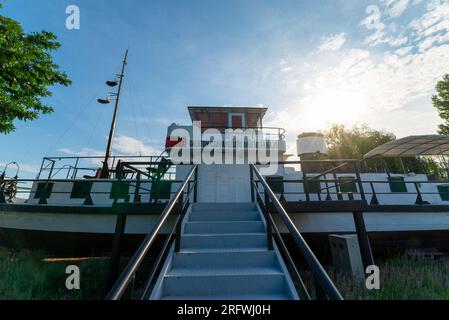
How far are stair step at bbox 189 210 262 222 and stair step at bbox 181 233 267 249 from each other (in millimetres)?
776

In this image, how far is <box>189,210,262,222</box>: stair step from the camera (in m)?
4.23

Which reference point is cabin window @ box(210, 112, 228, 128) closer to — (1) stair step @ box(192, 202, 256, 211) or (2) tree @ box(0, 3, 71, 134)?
(1) stair step @ box(192, 202, 256, 211)

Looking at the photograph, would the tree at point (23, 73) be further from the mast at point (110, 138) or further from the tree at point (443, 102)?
the tree at point (443, 102)

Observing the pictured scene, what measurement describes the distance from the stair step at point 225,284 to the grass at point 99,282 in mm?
2044

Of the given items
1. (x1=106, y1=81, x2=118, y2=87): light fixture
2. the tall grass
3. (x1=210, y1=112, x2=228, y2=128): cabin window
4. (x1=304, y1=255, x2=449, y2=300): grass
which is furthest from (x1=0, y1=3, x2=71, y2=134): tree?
(x1=304, y1=255, x2=449, y2=300): grass

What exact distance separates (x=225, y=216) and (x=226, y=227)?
1.43ft

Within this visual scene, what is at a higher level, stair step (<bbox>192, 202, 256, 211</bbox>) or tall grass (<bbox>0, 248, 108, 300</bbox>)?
stair step (<bbox>192, 202, 256, 211</bbox>)

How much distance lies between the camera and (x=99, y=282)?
16.5 feet

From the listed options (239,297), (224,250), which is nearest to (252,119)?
(224,250)

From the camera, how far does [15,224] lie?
262 inches

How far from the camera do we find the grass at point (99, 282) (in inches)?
148

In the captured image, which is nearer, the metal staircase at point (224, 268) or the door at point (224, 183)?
the metal staircase at point (224, 268)

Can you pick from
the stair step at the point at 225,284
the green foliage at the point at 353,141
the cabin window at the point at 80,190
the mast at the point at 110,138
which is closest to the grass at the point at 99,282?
the stair step at the point at 225,284

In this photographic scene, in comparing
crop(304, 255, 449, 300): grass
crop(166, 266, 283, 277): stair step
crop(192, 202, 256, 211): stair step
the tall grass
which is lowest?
the tall grass
